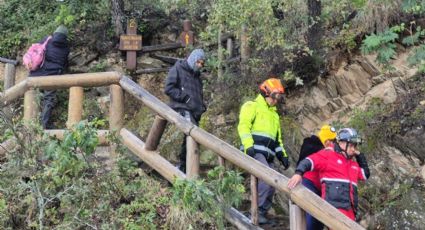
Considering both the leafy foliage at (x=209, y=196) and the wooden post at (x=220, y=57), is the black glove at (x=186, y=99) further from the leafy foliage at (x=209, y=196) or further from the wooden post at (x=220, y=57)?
the wooden post at (x=220, y=57)

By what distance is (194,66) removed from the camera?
6.86 m

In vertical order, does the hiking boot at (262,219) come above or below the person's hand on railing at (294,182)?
below

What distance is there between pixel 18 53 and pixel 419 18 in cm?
828

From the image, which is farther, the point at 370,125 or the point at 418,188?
the point at 370,125

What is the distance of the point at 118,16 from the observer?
12125mm

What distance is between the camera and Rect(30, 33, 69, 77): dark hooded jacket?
9289 mm

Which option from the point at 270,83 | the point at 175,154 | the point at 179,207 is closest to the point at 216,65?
the point at 175,154

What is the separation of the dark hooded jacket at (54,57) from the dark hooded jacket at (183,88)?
129 inches

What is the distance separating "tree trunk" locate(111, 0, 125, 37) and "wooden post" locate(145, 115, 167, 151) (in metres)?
6.07

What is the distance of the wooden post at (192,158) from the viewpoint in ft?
19.9

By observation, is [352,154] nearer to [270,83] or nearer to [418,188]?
[270,83]

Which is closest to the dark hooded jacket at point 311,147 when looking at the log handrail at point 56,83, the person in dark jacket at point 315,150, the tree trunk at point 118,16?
the person in dark jacket at point 315,150

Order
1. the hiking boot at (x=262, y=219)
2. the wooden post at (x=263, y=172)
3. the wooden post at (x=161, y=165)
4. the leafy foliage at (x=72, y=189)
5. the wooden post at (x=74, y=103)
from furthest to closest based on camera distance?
1. the wooden post at (x=74, y=103)
2. the hiking boot at (x=262, y=219)
3. the leafy foliage at (x=72, y=189)
4. the wooden post at (x=161, y=165)
5. the wooden post at (x=263, y=172)

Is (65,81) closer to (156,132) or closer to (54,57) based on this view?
(156,132)
